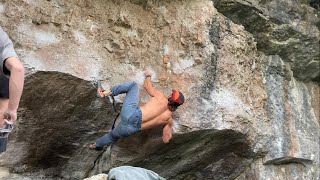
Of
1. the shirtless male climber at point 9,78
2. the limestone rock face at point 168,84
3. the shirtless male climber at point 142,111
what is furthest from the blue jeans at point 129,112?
the shirtless male climber at point 9,78

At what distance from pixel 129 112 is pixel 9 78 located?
5.14ft

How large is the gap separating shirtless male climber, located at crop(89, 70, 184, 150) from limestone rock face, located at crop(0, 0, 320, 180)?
191 mm

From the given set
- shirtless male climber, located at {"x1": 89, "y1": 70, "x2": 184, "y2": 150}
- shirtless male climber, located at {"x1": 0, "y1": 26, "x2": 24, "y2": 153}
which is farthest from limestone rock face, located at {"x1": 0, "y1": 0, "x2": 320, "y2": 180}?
shirtless male climber, located at {"x1": 0, "y1": 26, "x2": 24, "y2": 153}

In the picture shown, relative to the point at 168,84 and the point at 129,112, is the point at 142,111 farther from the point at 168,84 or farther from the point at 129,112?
the point at 168,84

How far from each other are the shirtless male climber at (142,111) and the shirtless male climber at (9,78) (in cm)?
128

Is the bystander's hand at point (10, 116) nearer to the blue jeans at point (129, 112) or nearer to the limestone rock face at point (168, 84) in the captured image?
the limestone rock face at point (168, 84)

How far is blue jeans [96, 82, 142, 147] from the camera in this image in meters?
4.36

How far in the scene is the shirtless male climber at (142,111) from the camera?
4363 mm

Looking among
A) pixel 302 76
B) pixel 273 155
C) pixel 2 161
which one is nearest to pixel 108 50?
pixel 2 161

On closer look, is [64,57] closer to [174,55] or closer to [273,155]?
[174,55]

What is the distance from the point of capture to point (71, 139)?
4.81 metres

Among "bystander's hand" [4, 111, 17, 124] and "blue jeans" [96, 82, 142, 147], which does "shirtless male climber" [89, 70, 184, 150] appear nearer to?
"blue jeans" [96, 82, 142, 147]

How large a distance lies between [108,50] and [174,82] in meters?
0.83

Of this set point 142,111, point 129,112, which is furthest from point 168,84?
point 129,112
